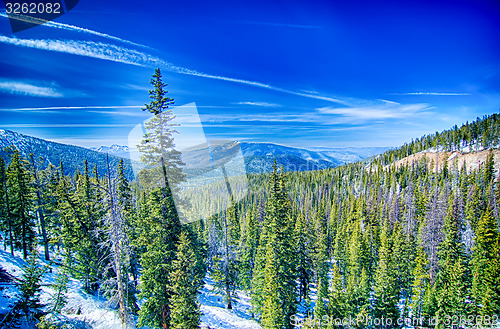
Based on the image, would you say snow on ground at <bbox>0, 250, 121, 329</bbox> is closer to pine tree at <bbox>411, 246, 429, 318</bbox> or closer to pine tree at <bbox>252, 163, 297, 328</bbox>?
pine tree at <bbox>252, 163, 297, 328</bbox>

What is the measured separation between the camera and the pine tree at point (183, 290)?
14.4 metres

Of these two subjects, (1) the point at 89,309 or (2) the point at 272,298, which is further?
(1) the point at 89,309

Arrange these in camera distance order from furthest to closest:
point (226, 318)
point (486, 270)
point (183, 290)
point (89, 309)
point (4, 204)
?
1. point (4, 204)
2. point (226, 318)
3. point (486, 270)
4. point (89, 309)
5. point (183, 290)

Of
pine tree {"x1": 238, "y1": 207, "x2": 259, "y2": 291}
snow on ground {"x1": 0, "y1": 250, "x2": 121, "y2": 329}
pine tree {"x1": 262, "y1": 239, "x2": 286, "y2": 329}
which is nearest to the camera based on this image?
snow on ground {"x1": 0, "y1": 250, "x2": 121, "y2": 329}

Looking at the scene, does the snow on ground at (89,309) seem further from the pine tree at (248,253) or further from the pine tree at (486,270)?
the pine tree at (486,270)

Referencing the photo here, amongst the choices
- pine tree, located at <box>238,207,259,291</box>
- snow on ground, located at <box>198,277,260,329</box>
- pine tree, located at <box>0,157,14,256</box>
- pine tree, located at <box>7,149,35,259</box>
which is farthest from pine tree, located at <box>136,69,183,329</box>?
pine tree, located at <box>0,157,14,256</box>

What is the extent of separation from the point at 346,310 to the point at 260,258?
10851 millimetres

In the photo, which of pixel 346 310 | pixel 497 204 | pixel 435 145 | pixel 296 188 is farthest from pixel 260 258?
pixel 435 145

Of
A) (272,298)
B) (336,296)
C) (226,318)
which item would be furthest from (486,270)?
(226,318)

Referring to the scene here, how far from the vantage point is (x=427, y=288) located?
3058 cm

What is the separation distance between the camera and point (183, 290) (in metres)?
14.5

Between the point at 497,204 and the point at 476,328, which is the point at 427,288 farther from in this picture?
the point at 497,204

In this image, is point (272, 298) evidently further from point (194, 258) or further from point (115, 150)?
point (115, 150)

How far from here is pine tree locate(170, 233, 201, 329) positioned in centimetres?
1439
